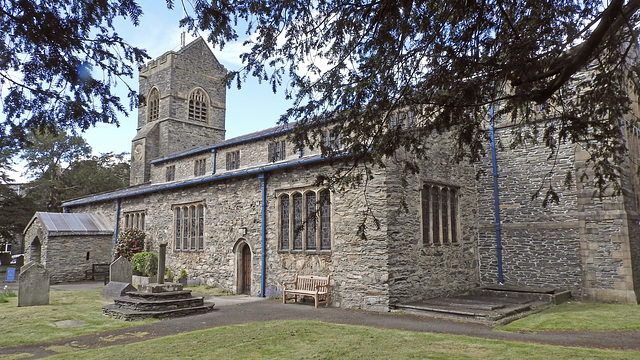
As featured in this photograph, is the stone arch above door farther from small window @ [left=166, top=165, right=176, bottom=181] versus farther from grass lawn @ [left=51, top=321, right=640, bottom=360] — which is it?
small window @ [left=166, top=165, right=176, bottom=181]

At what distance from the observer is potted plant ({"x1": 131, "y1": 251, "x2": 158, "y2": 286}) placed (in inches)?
693

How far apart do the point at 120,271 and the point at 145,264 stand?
2.16 metres

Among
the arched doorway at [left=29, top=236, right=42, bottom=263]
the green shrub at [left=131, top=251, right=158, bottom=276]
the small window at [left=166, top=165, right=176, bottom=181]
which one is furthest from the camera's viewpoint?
the small window at [left=166, top=165, right=176, bottom=181]

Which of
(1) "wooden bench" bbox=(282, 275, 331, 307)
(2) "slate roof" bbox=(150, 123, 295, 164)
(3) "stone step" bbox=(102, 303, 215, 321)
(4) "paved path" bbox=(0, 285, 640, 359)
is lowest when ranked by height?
→ (4) "paved path" bbox=(0, 285, 640, 359)

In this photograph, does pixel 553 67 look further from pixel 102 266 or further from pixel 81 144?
pixel 81 144

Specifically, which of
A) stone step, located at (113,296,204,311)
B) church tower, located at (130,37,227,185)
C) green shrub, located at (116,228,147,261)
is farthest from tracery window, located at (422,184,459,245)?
church tower, located at (130,37,227,185)

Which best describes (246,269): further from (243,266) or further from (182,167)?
(182,167)

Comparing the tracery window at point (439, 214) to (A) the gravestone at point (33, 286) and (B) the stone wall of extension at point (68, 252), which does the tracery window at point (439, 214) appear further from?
(B) the stone wall of extension at point (68, 252)

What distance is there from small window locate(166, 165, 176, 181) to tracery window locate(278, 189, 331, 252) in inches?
586

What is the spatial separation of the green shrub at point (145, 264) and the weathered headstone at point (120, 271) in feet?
5.08

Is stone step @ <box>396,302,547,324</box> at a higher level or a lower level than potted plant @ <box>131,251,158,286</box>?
lower

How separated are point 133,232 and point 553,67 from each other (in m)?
18.9

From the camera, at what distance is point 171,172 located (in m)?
27.2

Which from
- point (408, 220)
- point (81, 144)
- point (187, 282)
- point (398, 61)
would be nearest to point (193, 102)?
point (81, 144)
